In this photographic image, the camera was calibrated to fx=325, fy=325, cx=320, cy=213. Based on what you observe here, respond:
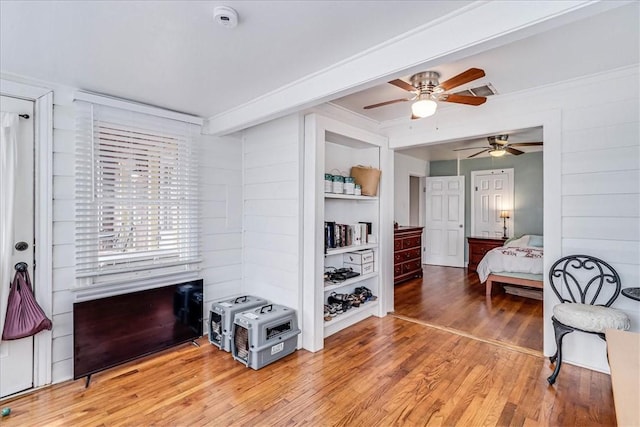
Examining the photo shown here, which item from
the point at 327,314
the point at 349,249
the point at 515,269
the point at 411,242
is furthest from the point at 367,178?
the point at 515,269

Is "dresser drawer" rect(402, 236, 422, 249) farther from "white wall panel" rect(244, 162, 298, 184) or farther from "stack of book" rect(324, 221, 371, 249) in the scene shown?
"white wall panel" rect(244, 162, 298, 184)

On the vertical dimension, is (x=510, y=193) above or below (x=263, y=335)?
above

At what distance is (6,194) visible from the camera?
7.37 feet

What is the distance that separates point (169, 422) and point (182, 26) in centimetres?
229

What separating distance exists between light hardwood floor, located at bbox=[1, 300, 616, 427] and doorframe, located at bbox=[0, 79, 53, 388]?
0.73 ft

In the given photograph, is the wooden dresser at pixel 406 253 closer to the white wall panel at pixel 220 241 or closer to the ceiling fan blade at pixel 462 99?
the white wall panel at pixel 220 241

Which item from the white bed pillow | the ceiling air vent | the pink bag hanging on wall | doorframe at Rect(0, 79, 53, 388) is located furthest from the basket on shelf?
the white bed pillow

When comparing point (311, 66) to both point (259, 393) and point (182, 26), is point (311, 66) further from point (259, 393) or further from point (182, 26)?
point (259, 393)

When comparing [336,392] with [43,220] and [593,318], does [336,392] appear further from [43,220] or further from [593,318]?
[43,220]

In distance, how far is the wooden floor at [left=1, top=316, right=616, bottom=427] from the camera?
6.68 feet

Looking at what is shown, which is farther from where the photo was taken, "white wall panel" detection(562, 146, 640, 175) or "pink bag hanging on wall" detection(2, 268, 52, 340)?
"white wall panel" detection(562, 146, 640, 175)

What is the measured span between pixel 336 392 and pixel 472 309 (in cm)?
262

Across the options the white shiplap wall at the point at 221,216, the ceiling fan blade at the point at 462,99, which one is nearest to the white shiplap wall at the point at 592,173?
the ceiling fan blade at the point at 462,99

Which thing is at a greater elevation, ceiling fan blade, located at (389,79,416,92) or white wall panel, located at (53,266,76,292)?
ceiling fan blade, located at (389,79,416,92)
